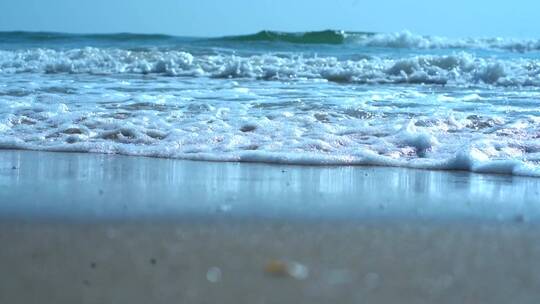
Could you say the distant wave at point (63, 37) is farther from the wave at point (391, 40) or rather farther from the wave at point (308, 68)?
the wave at point (308, 68)

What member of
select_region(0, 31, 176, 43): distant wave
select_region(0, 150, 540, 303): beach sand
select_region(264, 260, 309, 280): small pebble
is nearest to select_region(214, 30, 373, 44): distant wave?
select_region(0, 31, 176, 43): distant wave

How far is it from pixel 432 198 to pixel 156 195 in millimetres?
955

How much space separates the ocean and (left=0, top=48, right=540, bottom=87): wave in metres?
0.03

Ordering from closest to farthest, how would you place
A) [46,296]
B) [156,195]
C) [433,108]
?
1. [46,296]
2. [156,195]
3. [433,108]

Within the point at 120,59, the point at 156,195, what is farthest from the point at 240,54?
the point at 156,195

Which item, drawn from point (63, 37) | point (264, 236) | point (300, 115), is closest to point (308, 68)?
point (300, 115)

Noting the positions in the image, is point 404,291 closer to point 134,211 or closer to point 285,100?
point 134,211

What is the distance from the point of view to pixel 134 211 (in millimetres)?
2520

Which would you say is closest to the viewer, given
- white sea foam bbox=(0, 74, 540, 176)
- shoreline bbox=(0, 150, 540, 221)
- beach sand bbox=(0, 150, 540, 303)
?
beach sand bbox=(0, 150, 540, 303)

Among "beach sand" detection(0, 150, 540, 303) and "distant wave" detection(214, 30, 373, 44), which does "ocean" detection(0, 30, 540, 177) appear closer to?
"beach sand" detection(0, 150, 540, 303)

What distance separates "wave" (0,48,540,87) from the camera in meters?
8.75

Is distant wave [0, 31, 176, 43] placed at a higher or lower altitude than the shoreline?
higher

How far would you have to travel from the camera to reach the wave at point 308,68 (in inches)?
344

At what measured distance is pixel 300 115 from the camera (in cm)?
477
